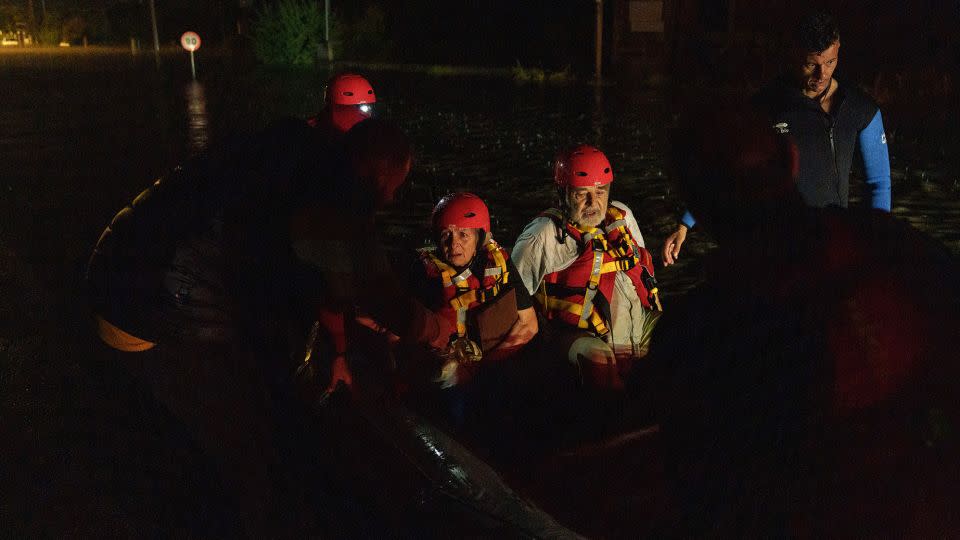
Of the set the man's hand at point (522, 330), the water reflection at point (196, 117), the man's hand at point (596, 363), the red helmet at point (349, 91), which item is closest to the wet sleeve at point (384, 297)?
the man's hand at point (596, 363)

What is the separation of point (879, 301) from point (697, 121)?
1.57ft

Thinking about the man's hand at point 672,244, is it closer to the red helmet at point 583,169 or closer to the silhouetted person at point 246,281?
the red helmet at point 583,169

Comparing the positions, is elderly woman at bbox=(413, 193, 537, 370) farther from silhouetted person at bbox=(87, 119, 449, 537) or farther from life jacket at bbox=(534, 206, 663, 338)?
silhouetted person at bbox=(87, 119, 449, 537)

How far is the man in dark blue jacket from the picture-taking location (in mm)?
4355

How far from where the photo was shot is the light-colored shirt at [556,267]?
15.5 ft

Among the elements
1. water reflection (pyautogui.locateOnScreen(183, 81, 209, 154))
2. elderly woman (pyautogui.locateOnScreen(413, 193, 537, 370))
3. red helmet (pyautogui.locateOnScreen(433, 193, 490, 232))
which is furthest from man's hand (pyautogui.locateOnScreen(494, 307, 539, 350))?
water reflection (pyautogui.locateOnScreen(183, 81, 209, 154))

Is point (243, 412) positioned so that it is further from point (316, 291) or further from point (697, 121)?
point (697, 121)

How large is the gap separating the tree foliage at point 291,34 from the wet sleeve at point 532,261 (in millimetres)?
34630

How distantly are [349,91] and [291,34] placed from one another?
1353 inches

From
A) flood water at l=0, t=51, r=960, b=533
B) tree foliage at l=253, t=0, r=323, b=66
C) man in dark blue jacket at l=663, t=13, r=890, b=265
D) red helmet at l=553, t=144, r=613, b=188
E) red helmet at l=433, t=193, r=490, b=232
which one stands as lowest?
flood water at l=0, t=51, r=960, b=533

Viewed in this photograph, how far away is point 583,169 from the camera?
476 centimetres

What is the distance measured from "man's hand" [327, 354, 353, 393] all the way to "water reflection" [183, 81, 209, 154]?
8.04 metres

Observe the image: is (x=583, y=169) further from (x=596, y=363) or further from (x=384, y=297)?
(x=384, y=297)

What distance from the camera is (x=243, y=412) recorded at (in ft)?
9.91
